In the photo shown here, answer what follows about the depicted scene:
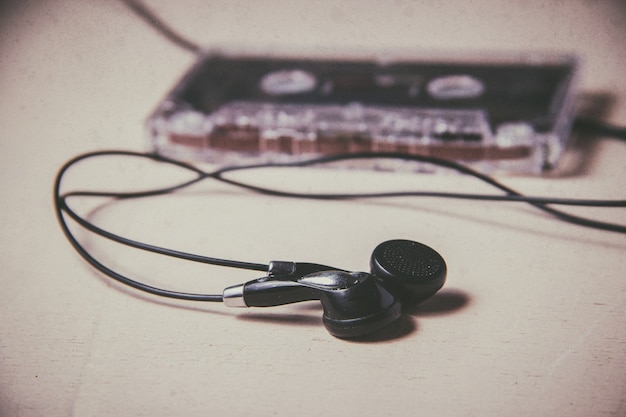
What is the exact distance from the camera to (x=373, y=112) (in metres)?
0.82

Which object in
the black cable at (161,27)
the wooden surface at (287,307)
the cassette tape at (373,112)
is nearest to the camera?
the wooden surface at (287,307)

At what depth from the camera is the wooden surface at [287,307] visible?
1.50 feet

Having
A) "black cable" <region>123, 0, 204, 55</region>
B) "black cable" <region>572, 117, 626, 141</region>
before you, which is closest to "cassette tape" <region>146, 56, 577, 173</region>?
"black cable" <region>572, 117, 626, 141</region>

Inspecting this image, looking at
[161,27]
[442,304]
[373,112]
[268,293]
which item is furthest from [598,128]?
[161,27]

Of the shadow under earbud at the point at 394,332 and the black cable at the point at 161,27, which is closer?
the shadow under earbud at the point at 394,332

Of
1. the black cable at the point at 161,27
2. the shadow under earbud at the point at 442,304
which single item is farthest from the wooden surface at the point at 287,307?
the black cable at the point at 161,27

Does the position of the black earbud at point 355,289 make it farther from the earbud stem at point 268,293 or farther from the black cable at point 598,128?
the black cable at point 598,128

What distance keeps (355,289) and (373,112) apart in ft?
1.31

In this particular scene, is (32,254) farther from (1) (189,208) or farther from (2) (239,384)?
(2) (239,384)

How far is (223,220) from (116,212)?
5.0 inches

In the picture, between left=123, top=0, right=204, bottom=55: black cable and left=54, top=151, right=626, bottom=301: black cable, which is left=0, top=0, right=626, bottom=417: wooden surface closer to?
left=54, top=151, right=626, bottom=301: black cable

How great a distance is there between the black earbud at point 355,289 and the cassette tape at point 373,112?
0.86 feet

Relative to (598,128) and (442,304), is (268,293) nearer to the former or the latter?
(442,304)

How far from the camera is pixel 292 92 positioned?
873 mm
